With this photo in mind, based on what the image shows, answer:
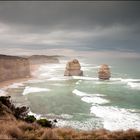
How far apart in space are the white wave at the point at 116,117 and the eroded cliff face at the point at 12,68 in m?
41.7

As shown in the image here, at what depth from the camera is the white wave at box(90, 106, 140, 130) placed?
24497 millimetres

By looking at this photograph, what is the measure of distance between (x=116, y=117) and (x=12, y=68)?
51.4 meters

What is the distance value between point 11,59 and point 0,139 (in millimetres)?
67980

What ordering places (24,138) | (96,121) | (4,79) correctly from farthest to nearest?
(4,79) → (96,121) → (24,138)

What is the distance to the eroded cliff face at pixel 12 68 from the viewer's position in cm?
6906

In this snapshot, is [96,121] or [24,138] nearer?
[24,138]

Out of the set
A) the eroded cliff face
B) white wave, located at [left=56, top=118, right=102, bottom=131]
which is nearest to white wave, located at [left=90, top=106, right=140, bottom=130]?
white wave, located at [left=56, top=118, right=102, bottom=131]

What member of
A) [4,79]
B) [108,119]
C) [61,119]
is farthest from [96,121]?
[4,79]

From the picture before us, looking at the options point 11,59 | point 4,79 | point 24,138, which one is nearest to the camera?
point 24,138

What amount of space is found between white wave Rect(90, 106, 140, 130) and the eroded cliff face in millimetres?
41666

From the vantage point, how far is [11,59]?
2938 inches

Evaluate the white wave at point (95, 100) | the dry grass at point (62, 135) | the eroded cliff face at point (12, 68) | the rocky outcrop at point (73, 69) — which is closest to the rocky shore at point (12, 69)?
the eroded cliff face at point (12, 68)

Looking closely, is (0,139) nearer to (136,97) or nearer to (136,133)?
(136,133)

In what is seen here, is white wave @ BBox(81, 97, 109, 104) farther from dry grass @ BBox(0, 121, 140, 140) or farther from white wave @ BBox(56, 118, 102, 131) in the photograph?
dry grass @ BBox(0, 121, 140, 140)
